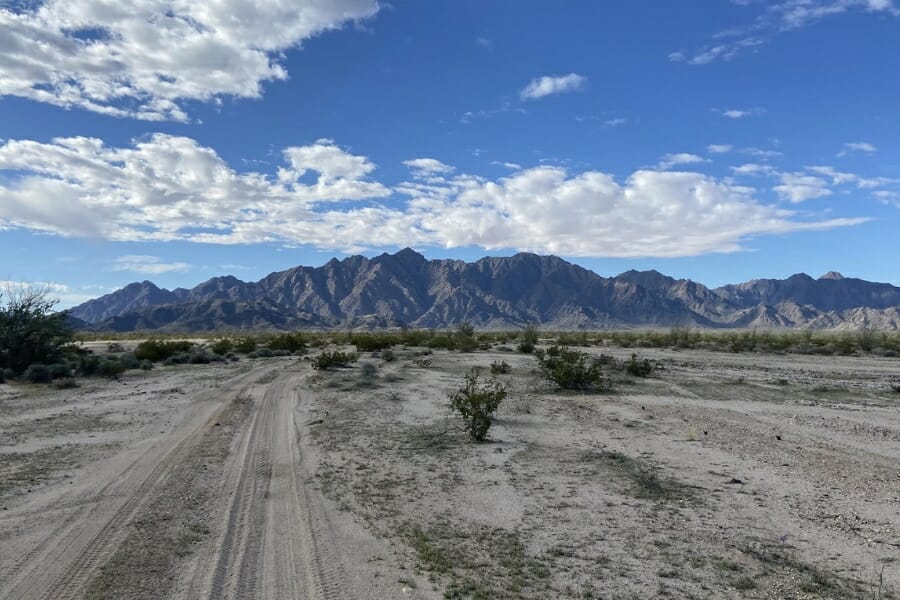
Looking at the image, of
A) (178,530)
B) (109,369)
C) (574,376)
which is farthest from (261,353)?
(178,530)

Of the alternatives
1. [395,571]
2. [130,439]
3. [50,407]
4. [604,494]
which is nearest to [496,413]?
[604,494]

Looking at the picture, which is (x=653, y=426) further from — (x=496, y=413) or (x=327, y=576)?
(x=327, y=576)

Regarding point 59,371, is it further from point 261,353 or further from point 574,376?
point 574,376

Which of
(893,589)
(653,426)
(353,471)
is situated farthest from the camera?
(653,426)

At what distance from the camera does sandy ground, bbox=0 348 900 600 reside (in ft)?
21.6

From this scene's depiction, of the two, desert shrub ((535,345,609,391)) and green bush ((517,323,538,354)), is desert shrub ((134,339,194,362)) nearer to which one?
green bush ((517,323,538,354))

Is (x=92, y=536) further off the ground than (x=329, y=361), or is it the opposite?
(x=329, y=361)

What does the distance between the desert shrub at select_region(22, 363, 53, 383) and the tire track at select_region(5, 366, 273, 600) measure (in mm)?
17903

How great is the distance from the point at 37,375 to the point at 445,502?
82.1ft

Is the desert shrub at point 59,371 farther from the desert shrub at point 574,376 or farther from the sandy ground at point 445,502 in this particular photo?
the desert shrub at point 574,376

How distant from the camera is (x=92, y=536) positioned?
770 centimetres

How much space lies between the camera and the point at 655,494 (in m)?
9.91

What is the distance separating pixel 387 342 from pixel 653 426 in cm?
3860

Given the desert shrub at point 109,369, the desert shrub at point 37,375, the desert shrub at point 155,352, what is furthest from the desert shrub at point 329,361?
the desert shrub at point 155,352
